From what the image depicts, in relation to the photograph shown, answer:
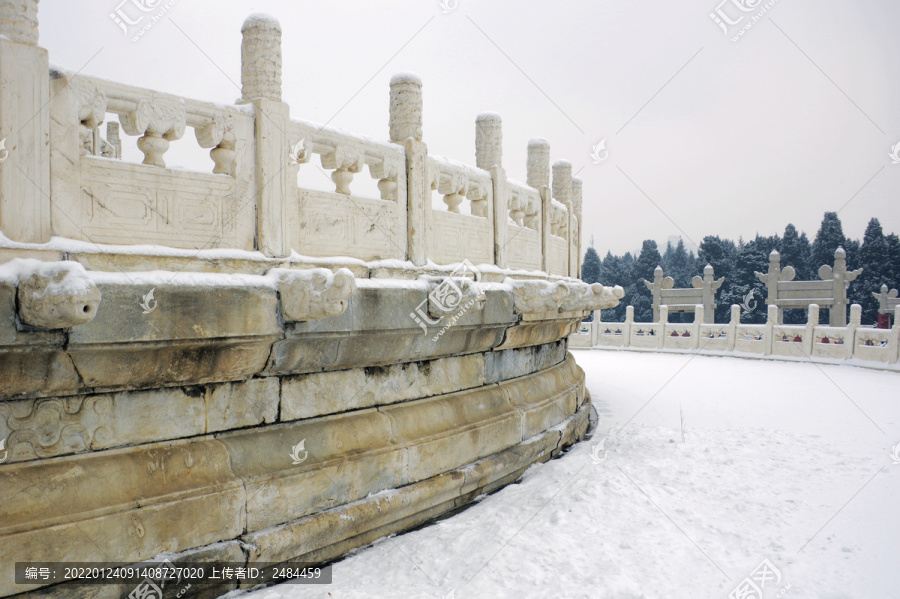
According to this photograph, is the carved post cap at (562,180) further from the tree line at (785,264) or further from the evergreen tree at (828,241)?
the evergreen tree at (828,241)

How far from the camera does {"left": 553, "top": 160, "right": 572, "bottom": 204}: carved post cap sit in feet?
29.1

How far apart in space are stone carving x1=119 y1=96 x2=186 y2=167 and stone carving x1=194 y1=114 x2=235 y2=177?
16 cm

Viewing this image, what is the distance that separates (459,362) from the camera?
4941 mm

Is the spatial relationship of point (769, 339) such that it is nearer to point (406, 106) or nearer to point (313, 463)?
point (406, 106)

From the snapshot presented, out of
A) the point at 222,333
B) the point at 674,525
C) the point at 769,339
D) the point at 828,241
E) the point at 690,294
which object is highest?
the point at 828,241

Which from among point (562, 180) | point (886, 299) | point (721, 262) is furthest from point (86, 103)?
point (721, 262)

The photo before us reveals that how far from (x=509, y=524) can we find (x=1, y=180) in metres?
3.81

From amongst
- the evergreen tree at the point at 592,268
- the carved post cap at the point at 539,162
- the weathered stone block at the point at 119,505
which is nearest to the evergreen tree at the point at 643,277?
the evergreen tree at the point at 592,268

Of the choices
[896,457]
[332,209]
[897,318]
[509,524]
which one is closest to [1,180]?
[332,209]

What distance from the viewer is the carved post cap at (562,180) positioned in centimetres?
887

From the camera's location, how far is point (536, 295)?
16.8 feet

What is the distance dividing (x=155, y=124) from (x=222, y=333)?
1250 millimetres

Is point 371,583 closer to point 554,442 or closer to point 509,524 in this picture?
point 509,524

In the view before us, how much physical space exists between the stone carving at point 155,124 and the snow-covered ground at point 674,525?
2576 mm
